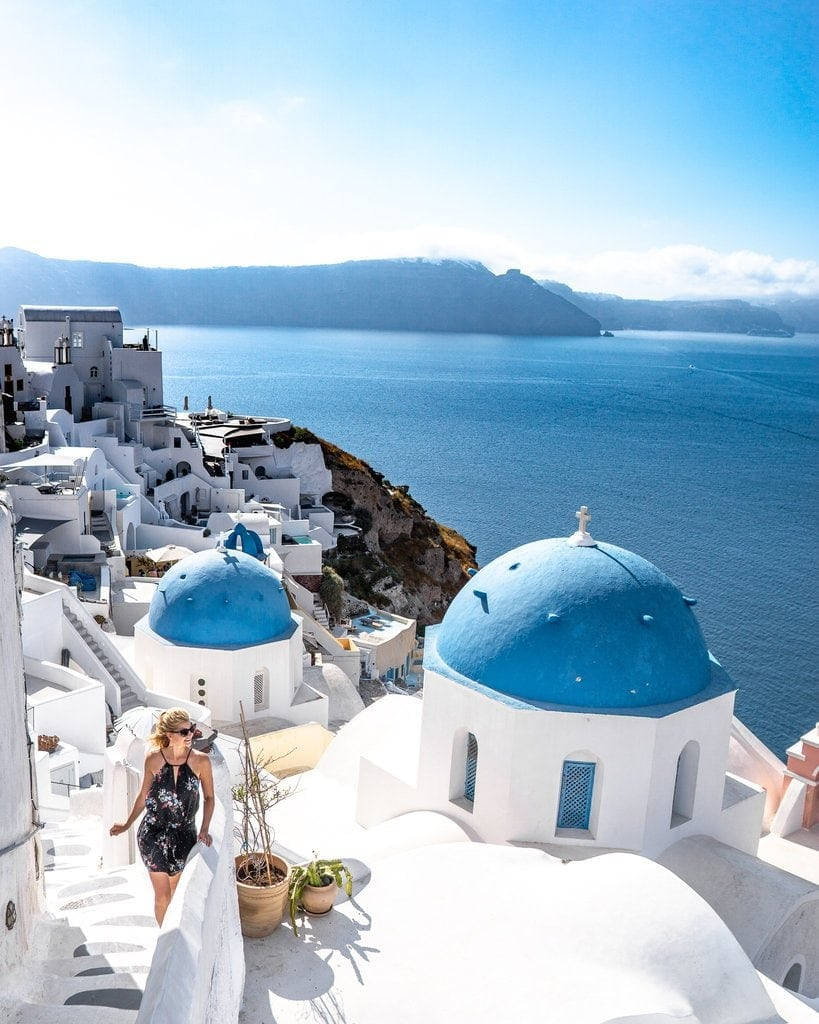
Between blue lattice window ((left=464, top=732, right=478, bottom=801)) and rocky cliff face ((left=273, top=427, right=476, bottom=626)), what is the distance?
33.8 meters

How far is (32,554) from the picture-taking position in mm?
22266

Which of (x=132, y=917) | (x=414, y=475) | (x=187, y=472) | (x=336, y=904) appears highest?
(x=132, y=917)

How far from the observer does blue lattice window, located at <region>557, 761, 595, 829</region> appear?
10672 millimetres

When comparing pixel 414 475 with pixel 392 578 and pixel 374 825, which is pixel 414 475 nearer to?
pixel 392 578

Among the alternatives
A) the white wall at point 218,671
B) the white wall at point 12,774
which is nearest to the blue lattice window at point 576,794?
the white wall at point 12,774

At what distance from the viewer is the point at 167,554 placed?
28.0m

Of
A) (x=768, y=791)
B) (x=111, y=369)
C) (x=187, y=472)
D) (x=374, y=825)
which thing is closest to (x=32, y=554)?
(x=374, y=825)

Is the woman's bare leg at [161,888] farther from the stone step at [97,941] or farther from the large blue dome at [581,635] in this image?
the large blue dome at [581,635]

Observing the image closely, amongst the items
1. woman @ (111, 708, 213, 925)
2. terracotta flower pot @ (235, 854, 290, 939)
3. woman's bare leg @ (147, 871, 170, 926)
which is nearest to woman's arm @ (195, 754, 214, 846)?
woman @ (111, 708, 213, 925)

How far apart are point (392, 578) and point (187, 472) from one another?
11.9 metres

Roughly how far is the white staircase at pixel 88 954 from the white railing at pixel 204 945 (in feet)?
1.66

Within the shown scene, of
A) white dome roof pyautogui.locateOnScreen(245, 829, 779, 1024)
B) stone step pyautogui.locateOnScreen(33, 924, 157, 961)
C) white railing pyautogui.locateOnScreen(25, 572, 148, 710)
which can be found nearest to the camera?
stone step pyautogui.locateOnScreen(33, 924, 157, 961)

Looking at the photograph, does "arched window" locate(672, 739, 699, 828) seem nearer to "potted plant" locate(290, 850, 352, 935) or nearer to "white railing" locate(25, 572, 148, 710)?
"potted plant" locate(290, 850, 352, 935)

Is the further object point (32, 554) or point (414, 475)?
point (414, 475)
